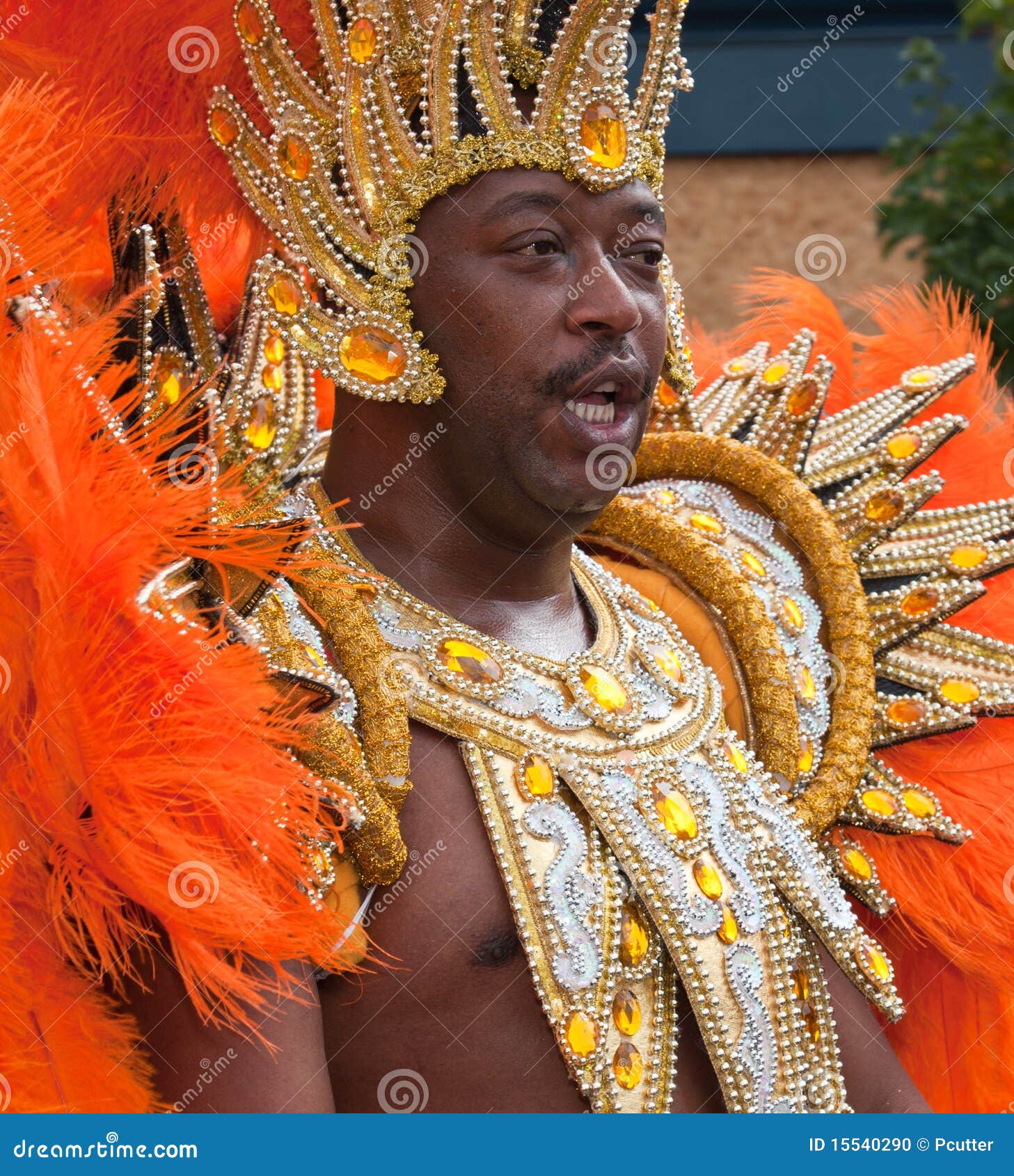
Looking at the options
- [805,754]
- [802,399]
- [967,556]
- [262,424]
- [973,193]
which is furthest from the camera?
[973,193]

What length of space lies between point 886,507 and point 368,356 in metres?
1.03

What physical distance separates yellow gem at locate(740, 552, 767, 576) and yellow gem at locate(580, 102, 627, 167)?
2.49 feet

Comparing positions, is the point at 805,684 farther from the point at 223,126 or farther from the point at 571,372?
the point at 223,126

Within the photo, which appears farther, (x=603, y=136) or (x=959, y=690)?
(x=959, y=690)

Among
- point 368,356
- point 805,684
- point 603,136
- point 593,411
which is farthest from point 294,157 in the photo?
point 805,684

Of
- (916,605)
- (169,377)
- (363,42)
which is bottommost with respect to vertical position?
(916,605)

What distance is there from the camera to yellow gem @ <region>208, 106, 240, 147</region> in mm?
2160

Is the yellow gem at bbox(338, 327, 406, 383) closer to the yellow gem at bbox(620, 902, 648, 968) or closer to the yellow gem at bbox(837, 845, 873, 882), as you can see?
the yellow gem at bbox(620, 902, 648, 968)

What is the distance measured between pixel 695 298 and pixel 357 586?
5195mm

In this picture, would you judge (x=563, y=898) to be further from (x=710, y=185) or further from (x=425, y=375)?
(x=710, y=185)

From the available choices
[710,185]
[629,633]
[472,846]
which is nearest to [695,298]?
[710,185]

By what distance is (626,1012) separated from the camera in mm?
2004

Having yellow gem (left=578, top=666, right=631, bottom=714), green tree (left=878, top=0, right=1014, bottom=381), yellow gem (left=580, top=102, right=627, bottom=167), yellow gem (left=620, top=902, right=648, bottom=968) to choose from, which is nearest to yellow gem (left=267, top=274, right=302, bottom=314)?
yellow gem (left=580, top=102, right=627, bottom=167)

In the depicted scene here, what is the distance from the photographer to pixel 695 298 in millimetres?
6980
